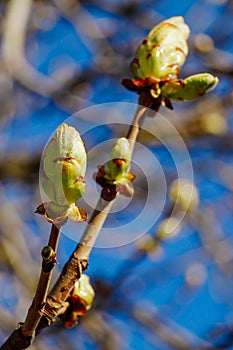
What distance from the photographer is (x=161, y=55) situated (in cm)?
111

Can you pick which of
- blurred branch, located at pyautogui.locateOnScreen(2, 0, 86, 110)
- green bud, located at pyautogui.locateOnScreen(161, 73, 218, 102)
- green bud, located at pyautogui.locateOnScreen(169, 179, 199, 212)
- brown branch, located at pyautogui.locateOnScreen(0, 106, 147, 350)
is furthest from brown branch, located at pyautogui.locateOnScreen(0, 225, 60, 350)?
blurred branch, located at pyautogui.locateOnScreen(2, 0, 86, 110)

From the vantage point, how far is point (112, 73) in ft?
10.6

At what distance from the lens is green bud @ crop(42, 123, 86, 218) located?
836 millimetres

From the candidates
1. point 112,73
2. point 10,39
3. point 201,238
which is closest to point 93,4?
point 112,73

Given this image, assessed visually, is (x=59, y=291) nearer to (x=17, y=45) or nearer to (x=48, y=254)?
(x=48, y=254)

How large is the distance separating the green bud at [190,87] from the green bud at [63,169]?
0.26m

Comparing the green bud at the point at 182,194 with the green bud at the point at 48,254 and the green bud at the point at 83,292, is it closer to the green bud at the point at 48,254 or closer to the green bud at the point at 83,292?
the green bud at the point at 83,292

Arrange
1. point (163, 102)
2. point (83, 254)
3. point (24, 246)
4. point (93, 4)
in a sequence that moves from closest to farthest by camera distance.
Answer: point (83, 254) < point (163, 102) < point (24, 246) < point (93, 4)

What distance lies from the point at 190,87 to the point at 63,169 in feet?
1.02

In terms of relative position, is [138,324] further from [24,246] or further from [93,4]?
[93,4]

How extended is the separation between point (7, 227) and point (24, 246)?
0.37 feet

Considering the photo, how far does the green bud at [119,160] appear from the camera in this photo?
938 mm

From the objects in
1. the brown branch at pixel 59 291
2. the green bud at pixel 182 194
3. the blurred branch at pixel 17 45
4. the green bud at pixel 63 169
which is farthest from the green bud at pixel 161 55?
the blurred branch at pixel 17 45

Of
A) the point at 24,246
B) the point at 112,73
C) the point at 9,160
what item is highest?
the point at 112,73
